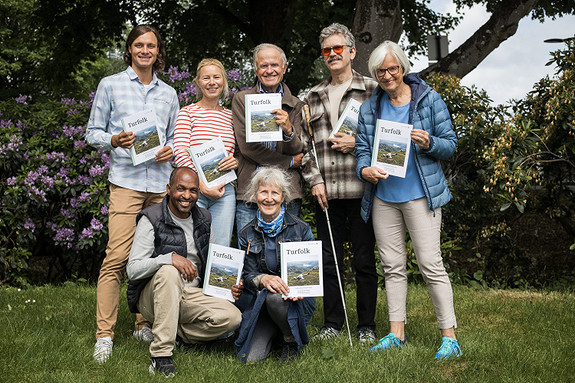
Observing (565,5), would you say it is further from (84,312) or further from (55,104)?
(84,312)

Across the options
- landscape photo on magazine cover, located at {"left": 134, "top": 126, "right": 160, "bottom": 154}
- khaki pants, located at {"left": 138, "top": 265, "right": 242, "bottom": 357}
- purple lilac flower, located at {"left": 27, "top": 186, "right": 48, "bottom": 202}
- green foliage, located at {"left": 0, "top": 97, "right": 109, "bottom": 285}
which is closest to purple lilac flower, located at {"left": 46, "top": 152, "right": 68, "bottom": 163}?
green foliage, located at {"left": 0, "top": 97, "right": 109, "bottom": 285}

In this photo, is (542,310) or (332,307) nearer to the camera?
(332,307)

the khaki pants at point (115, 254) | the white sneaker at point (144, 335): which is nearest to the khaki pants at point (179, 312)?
the khaki pants at point (115, 254)

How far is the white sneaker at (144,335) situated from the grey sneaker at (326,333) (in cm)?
126

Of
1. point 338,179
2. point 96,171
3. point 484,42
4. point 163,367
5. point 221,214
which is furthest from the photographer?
point 484,42

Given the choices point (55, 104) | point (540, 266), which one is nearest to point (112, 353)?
point (55, 104)

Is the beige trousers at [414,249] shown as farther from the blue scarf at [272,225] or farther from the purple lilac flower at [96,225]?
the purple lilac flower at [96,225]

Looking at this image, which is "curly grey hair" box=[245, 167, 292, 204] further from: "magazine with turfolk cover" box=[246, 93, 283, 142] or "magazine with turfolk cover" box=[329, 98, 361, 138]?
"magazine with turfolk cover" box=[329, 98, 361, 138]

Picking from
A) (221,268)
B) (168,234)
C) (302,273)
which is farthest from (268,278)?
A: (168,234)

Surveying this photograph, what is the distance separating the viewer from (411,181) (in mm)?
4547

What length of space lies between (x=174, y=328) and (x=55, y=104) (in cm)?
541

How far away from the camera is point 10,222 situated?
312 inches

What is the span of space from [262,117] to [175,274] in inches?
50.3

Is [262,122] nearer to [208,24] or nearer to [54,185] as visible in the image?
[54,185]
